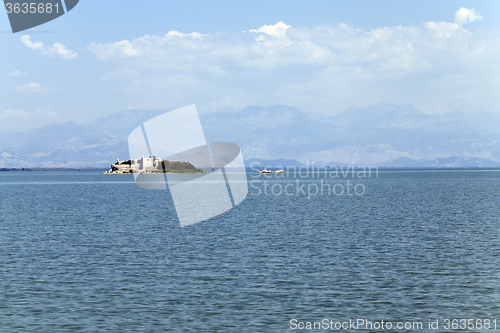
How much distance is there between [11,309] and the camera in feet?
79.0

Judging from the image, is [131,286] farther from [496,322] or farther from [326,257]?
[496,322]

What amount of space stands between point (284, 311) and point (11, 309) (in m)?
13.5

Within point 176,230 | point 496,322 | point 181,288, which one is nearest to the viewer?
point 496,322

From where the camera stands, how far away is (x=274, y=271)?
1282 inches

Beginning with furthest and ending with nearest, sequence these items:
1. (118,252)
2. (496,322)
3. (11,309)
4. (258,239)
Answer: (258,239), (118,252), (11,309), (496,322)

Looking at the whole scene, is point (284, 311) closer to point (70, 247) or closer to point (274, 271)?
point (274, 271)

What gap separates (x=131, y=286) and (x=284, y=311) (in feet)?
32.6

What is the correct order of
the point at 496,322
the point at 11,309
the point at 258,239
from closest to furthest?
the point at 496,322 < the point at 11,309 < the point at 258,239

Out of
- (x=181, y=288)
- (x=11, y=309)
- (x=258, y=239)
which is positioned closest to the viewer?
(x=11, y=309)

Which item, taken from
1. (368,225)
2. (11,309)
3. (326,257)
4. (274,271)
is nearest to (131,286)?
(11,309)

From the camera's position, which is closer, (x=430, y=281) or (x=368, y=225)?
(x=430, y=281)

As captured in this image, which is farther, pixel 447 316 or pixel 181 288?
pixel 181 288

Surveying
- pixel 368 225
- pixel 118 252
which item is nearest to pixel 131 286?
pixel 118 252

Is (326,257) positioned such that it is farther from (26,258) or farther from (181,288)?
(26,258)
